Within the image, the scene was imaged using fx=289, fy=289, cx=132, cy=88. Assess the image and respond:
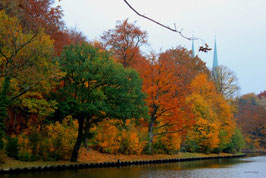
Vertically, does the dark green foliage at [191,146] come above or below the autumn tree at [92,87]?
below

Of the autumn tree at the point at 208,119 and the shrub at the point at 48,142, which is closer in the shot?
the shrub at the point at 48,142

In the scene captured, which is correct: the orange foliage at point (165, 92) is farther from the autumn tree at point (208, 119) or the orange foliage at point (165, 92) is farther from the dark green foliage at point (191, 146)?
the dark green foliage at point (191, 146)

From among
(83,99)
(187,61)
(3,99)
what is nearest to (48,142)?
(83,99)

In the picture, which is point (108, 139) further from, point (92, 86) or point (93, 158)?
point (92, 86)

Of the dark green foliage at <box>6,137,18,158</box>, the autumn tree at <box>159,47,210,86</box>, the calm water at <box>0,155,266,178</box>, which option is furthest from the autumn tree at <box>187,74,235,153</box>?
the dark green foliage at <box>6,137,18,158</box>

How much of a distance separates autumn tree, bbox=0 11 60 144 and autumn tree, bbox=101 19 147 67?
61.9 feet

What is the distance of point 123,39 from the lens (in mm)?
36156

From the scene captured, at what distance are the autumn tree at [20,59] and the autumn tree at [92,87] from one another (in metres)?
2.63

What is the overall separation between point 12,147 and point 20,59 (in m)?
6.43

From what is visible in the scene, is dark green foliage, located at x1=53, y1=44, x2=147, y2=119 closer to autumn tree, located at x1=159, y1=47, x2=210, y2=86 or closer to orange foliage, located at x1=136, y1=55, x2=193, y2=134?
orange foliage, located at x1=136, y1=55, x2=193, y2=134

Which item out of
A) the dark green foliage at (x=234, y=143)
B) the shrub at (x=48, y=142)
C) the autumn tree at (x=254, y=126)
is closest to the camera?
the shrub at (x=48, y=142)

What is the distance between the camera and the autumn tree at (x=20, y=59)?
1538 centimetres

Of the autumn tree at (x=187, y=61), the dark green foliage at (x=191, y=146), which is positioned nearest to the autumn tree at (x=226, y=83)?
the autumn tree at (x=187, y=61)

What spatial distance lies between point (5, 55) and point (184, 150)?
2845 centimetres
